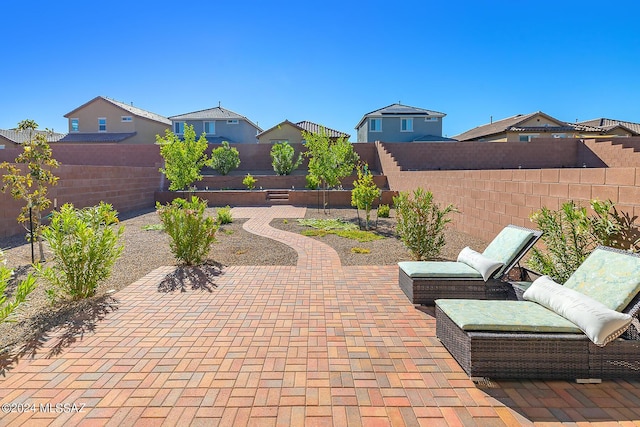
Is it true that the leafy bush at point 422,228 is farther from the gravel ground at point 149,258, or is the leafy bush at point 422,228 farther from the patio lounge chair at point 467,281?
the patio lounge chair at point 467,281

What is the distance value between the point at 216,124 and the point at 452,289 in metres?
34.1

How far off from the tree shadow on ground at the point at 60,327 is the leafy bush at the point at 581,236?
5750 millimetres

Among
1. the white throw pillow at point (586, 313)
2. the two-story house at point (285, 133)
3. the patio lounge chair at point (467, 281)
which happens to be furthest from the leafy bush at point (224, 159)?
the white throw pillow at point (586, 313)

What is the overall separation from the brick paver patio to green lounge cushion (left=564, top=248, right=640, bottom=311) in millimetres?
712

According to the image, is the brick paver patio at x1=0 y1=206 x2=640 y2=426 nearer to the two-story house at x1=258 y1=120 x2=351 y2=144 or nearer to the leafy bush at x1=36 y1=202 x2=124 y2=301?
the leafy bush at x1=36 y1=202 x2=124 y2=301

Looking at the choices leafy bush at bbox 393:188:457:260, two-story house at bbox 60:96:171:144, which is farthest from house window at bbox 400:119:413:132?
leafy bush at bbox 393:188:457:260

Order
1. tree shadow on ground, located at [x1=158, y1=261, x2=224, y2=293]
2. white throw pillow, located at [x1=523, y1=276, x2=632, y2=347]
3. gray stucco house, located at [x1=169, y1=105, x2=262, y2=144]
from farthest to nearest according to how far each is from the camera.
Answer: gray stucco house, located at [x1=169, y1=105, x2=262, y2=144] < tree shadow on ground, located at [x1=158, y1=261, x2=224, y2=293] < white throw pillow, located at [x1=523, y1=276, x2=632, y2=347]

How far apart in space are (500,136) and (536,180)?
30.6 m

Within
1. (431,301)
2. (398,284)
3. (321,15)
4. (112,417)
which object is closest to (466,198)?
(398,284)

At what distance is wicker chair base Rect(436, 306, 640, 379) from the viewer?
9.70 ft

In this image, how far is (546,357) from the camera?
2.97 m

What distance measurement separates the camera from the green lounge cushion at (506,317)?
2.99 metres

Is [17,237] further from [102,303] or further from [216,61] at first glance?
[216,61]

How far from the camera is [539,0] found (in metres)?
10.8
